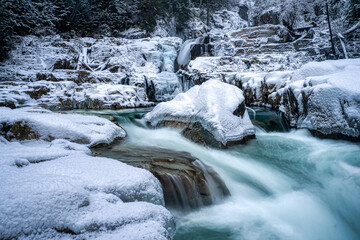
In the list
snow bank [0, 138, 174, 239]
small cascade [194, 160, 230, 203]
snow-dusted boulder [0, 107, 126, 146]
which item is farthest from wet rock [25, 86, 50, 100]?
small cascade [194, 160, 230, 203]

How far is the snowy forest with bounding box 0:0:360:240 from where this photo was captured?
1.41 m

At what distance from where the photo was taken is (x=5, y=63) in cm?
1167

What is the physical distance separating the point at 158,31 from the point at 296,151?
20.0 metres

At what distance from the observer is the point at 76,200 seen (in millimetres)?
1380

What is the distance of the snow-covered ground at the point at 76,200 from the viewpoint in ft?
3.84

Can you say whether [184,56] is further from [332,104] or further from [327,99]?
[332,104]

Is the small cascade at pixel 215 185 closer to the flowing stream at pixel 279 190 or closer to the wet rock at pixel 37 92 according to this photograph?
the flowing stream at pixel 279 190

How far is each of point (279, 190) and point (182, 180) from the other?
183 centimetres

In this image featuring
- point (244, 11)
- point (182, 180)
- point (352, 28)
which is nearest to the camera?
point (182, 180)

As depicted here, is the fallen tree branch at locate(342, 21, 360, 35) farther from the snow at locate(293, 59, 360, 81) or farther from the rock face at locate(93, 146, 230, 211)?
the rock face at locate(93, 146, 230, 211)

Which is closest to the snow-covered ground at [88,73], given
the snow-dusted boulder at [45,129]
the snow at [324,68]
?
the snow-dusted boulder at [45,129]

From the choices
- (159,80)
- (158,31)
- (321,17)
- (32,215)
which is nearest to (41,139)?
(32,215)

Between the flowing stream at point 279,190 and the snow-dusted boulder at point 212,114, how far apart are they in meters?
0.33

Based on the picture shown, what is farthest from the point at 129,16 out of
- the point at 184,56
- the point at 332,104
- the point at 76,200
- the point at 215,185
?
the point at 76,200
